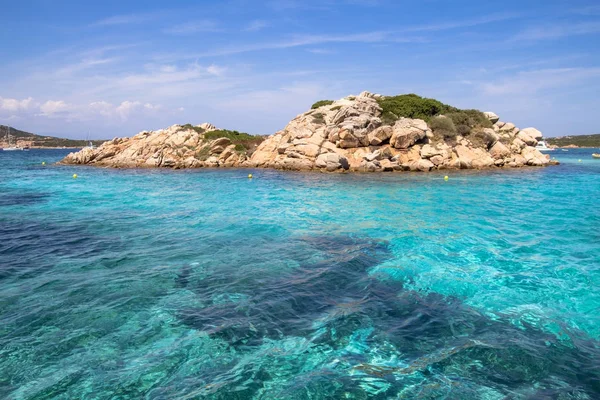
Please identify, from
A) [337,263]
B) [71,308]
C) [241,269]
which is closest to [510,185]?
[337,263]

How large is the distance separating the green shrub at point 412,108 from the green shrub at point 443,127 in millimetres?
2252

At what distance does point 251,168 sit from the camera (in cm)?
5025

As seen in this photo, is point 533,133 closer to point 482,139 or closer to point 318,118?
point 482,139

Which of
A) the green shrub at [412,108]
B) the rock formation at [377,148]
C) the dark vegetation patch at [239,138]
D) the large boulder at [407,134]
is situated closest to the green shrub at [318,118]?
the rock formation at [377,148]

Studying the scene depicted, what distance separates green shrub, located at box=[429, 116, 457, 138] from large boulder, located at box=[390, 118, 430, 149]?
3025 millimetres

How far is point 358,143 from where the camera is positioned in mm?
44812

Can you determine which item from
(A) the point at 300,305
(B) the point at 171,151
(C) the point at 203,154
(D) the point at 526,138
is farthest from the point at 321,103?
(A) the point at 300,305

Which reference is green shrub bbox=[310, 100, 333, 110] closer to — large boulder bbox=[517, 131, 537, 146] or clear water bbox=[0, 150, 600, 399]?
large boulder bbox=[517, 131, 537, 146]

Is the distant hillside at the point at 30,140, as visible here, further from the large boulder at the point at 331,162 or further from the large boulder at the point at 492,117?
the large boulder at the point at 492,117

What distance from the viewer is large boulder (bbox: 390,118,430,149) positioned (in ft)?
143

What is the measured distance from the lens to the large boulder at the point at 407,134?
43.6m

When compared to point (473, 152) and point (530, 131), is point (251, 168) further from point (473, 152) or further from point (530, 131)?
point (530, 131)

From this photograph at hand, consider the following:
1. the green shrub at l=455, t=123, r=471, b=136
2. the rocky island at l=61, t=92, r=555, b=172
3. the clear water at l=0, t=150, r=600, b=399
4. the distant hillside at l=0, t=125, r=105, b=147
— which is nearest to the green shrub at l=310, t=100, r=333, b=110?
the rocky island at l=61, t=92, r=555, b=172

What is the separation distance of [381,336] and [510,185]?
95.4ft
